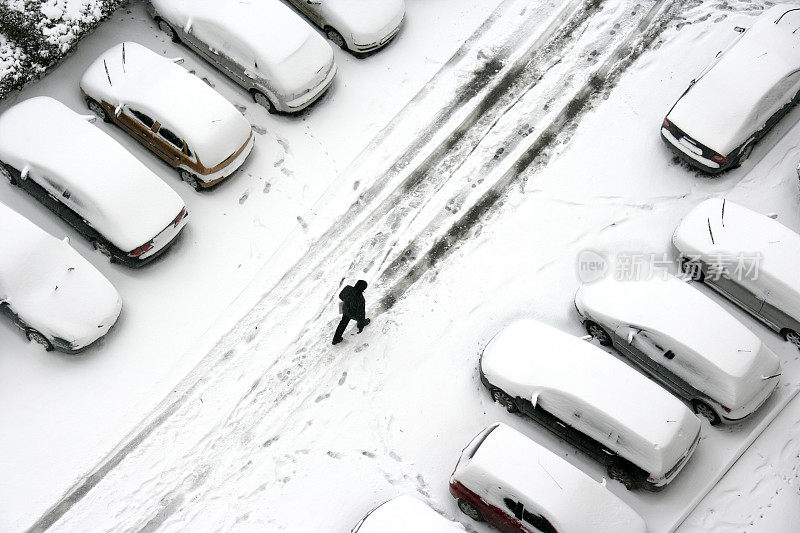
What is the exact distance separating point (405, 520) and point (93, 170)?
8205 mm

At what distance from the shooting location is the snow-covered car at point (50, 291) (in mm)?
12938

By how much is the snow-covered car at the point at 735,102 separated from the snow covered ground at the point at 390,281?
0.58 meters

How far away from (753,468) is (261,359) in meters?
8.59

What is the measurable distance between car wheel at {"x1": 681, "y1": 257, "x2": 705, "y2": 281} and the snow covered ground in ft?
1.76

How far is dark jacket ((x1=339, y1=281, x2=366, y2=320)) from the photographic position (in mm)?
12969

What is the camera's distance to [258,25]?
15469mm

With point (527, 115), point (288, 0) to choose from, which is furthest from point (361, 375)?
point (288, 0)

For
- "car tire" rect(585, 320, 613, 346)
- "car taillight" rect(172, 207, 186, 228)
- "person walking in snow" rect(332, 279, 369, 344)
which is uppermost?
"car tire" rect(585, 320, 613, 346)

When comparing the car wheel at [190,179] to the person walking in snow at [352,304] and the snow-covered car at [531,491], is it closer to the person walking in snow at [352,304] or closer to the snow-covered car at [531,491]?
the person walking in snow at [352,304]

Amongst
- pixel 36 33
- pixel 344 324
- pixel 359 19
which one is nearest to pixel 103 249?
pixel 36 33

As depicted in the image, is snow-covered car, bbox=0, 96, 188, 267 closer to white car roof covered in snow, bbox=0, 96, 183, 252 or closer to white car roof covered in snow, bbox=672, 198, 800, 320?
white car roof covered in snow, bbox=0, 96, 183, 252

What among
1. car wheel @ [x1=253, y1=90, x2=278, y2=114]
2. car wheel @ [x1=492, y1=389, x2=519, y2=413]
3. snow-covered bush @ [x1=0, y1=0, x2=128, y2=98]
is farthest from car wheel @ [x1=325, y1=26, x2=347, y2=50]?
car wheel @ [x1=492, y1=389, x2=519, y2=413]

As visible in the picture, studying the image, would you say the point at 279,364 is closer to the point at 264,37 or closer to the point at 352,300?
the point at 352,300

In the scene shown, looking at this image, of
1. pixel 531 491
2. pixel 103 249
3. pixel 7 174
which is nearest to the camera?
pixel 531 491
